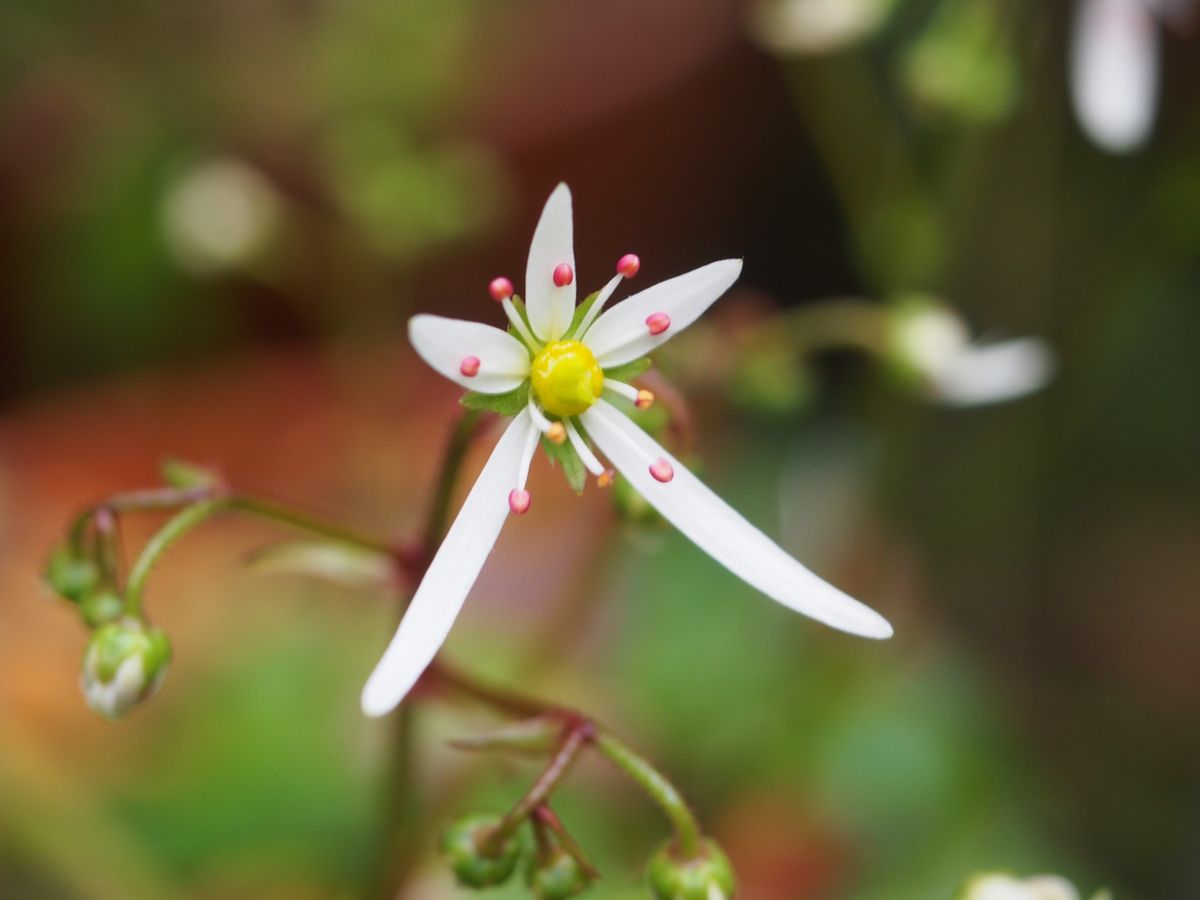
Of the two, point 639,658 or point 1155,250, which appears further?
point 639,658

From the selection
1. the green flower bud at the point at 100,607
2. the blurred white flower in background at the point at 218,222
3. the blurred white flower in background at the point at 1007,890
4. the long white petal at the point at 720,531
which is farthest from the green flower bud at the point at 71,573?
the blurred white flower in background at the point at 218,222

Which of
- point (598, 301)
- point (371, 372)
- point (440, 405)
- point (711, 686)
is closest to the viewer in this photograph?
point (598, 301)

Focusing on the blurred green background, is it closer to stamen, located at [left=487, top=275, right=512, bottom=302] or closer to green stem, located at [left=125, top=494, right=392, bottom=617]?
green stem, located at [left=125, top=494, right=392, bottom=617]

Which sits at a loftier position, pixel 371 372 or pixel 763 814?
pixel 371 372

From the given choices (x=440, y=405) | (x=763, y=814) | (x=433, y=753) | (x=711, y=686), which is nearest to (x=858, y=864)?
(x=763, y=814)

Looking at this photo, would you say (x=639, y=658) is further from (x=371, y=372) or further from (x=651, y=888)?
(x=651, y=888)

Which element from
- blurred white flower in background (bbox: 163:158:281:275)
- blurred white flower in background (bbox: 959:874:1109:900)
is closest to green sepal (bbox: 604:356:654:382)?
blurred white flower in background (bbox: 959:874:1109:900)

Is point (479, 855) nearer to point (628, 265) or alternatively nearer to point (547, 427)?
point (547, 427)
